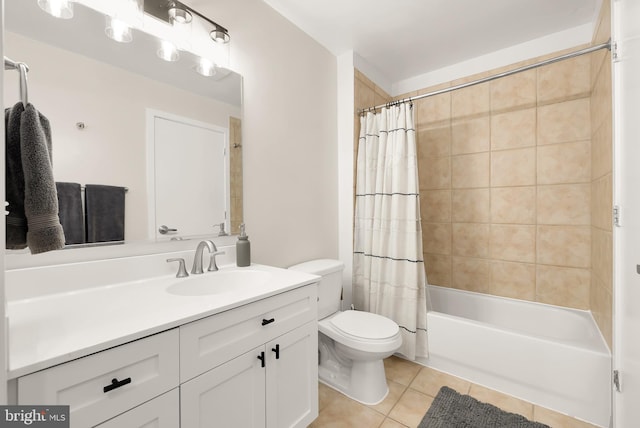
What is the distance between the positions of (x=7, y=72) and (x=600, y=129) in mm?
2827

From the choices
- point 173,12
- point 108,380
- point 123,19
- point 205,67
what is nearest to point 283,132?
point 205,67

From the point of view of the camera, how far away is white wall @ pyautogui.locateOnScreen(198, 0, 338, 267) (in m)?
1.65

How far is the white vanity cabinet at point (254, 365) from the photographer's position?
876 mm

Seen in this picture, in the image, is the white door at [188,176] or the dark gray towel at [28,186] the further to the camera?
the white door at [188,176]

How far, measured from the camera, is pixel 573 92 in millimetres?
2037

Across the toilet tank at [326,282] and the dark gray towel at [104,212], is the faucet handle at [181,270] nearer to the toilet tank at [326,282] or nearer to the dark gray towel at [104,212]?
the dark gray towel at [104,212]

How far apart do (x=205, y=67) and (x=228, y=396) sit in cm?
152

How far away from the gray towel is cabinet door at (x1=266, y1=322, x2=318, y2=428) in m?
0.78

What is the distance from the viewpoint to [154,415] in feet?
2.55

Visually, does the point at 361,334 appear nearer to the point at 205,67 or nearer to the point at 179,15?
the point at 205,67

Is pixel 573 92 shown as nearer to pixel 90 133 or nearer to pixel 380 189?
pixel 380 189

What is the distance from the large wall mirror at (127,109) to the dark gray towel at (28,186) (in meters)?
0.39

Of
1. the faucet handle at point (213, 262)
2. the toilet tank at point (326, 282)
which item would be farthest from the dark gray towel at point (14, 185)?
the toilet tank at point (326, 282)

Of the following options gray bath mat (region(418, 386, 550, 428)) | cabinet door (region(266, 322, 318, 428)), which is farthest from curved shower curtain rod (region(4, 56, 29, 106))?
gray bath mat (region(418, 386, 550, 428))
